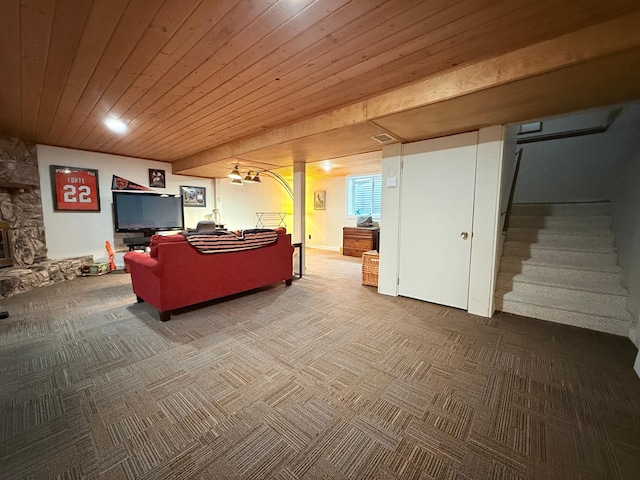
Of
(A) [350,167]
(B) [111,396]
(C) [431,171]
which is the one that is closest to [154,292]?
(B) [111,396]

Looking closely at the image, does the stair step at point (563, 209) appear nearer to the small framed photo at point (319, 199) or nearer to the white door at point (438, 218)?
the white door at point (438, 218)

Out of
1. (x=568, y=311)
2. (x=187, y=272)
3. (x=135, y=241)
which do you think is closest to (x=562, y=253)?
(x=568, y=311)

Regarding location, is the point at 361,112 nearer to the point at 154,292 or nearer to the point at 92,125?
the point at 154,292

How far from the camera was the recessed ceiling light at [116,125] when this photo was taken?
121 inches

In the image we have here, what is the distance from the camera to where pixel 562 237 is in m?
3.30

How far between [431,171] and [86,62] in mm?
3332

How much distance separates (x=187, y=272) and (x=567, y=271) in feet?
14.0

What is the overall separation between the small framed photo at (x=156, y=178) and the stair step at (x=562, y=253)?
6464 millimetres

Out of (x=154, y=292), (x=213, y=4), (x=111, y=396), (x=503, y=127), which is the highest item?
(x=213, y=4)

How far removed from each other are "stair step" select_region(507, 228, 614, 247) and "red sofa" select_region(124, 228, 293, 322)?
351cm

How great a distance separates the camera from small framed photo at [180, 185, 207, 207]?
5922mm

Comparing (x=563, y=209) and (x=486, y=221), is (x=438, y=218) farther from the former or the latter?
(x=563, y=209)

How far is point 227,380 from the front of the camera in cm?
175

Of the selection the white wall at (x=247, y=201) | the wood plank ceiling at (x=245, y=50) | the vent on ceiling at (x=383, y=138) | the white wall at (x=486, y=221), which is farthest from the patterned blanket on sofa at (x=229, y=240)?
the white wall at (x=247, y=201)
